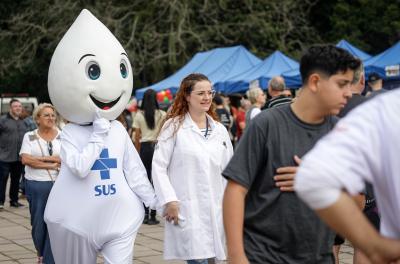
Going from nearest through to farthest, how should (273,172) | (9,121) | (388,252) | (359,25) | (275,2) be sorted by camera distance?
(388,252) < (273,172) < (9,121) < (275,2) < (359,25)

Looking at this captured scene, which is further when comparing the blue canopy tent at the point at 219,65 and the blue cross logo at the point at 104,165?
the blue canopy tent at the point at 219,65

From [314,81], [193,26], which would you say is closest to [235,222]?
[314,81]

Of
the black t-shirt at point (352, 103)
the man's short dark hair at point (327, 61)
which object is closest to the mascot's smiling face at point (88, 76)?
the black t-shirt at point (352, 103)

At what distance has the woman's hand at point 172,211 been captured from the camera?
5.85m

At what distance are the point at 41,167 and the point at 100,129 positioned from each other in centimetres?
254

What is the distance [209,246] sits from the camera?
6020mm

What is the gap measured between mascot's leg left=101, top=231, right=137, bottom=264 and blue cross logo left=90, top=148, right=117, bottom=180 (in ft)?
1.57

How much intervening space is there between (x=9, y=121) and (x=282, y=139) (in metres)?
11.7

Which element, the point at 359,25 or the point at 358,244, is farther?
the point at 359,25

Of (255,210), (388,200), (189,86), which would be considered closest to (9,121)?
(189,86)

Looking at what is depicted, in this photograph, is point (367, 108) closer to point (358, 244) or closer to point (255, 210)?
point (358, 244)

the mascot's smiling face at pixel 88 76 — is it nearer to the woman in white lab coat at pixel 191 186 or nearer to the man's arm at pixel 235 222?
the woman in white lab coat at pixel 191 186

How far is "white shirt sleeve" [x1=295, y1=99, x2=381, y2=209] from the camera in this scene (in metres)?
2.17

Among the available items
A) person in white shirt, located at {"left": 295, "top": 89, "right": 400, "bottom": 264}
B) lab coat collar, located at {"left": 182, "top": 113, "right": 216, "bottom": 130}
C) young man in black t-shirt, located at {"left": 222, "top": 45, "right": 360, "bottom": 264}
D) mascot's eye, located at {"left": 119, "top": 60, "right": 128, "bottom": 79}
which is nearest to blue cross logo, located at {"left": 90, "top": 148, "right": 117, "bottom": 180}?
lab coat collar, located at {"left": 182, "top": 113, "right": 216, "bottom": 130}
